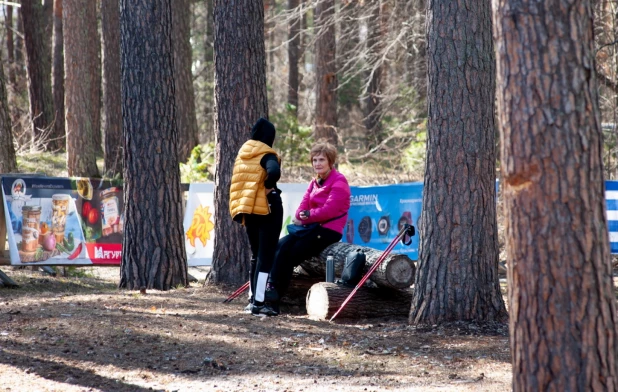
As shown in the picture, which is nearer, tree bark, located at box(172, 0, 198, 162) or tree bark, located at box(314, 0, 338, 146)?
tree bark, located at box(172, 0, 198, 162)

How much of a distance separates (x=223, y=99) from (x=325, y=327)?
337 centimetres

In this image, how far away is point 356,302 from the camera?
7.70 metres

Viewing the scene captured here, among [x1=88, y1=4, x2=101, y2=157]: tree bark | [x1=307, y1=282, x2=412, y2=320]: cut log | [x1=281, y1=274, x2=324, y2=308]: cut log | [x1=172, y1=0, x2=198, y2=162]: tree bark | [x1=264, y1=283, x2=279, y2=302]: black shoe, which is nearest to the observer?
Answer: [x1=307, y1=282, x2=412, y2=320]: cut log

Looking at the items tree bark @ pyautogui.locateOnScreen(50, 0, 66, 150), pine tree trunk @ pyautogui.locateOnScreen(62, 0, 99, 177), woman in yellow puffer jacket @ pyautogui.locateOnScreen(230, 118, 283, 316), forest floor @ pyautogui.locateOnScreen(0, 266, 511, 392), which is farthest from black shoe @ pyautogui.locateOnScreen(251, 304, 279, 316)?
tree bark @ pyautogui.locateOnScreen(50, 0, 66, 150)

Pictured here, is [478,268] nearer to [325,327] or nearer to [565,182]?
[325,327]

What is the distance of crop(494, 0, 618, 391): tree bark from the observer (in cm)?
347

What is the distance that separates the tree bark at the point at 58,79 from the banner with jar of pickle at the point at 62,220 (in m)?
11.3

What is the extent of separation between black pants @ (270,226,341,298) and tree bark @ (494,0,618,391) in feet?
14.4

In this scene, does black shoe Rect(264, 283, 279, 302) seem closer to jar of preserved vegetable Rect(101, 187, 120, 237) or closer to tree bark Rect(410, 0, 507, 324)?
tree bark Rect(410, 0, 507, 324)

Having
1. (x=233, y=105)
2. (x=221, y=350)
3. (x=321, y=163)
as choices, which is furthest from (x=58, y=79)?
(x=221, y=350)

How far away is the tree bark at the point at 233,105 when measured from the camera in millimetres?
9117

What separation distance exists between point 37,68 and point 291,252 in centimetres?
1598

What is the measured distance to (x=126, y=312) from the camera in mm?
7035

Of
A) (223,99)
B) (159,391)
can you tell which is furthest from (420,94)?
(159,391)
